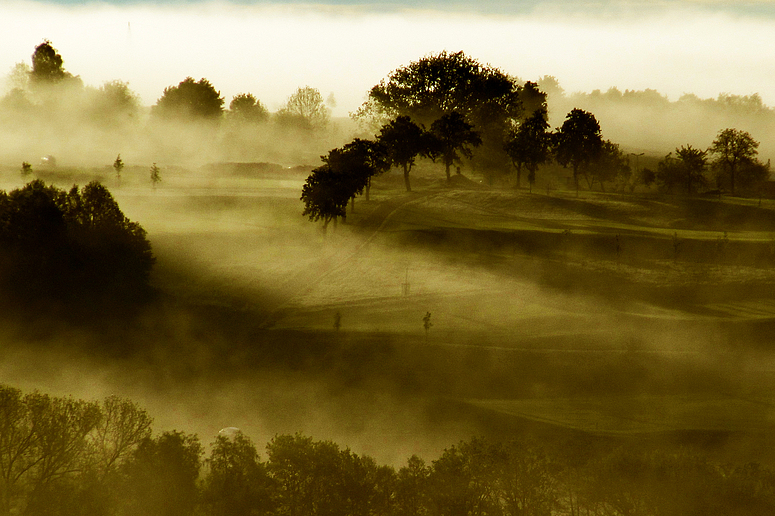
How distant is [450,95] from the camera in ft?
534

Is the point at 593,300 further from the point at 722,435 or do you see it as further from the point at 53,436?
the point at 53,436

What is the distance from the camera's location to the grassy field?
5225 centimetres

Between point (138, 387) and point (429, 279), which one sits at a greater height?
point (429, 279)

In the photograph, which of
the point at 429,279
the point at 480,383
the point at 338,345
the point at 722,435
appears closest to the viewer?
the point at 722,435

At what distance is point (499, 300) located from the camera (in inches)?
2864

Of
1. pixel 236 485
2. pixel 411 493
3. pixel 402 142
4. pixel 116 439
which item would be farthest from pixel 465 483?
pixel 402 142

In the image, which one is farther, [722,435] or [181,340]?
[181,340]

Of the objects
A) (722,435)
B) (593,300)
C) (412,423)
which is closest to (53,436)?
(412,423)

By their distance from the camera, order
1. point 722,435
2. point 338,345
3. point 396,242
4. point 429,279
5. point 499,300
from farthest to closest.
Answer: point 396,242
point 429,279
point 499,300
point 338,345
point 722,435

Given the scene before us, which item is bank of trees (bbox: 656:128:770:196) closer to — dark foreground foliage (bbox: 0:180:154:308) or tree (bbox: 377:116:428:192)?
tree (bbox: 377:116:428:192)

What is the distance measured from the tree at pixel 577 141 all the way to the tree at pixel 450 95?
23.9 m

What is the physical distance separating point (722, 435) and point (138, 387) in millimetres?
44928

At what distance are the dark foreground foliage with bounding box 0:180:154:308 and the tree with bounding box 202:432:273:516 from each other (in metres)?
36.6

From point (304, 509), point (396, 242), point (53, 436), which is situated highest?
point (396, 242)
